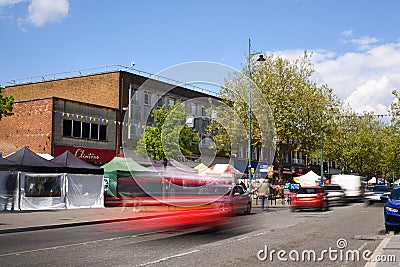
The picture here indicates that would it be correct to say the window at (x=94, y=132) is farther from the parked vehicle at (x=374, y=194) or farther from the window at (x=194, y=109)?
the window at (x=194, y=109)

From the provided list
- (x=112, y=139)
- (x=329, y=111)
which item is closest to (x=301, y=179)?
(x=329, y=111)

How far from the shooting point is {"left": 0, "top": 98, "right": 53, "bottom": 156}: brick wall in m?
39.5

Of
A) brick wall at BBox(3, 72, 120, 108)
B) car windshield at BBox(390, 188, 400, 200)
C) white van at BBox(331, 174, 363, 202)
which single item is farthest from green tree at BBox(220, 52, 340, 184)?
car windshield at BBox(390, 188, 400, 200)

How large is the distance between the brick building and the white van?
16478 mm

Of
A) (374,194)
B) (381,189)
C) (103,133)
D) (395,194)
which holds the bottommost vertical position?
(374,194)

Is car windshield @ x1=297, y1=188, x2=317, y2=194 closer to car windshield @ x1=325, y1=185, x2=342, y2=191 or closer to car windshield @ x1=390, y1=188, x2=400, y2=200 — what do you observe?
car windshield @ x1=325, y1=185, x2=342, y2=191

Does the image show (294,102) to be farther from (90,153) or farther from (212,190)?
(212,190)

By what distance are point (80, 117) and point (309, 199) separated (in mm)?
20426

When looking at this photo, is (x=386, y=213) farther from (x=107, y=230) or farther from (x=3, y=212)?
(x=3, y=212)

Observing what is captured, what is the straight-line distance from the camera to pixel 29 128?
41.0 m

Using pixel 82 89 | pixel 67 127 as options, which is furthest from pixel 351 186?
pixel 82 89

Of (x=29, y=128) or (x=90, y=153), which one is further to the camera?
(x=90, y=153)

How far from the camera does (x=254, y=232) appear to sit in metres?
16.3

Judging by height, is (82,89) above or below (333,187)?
above
